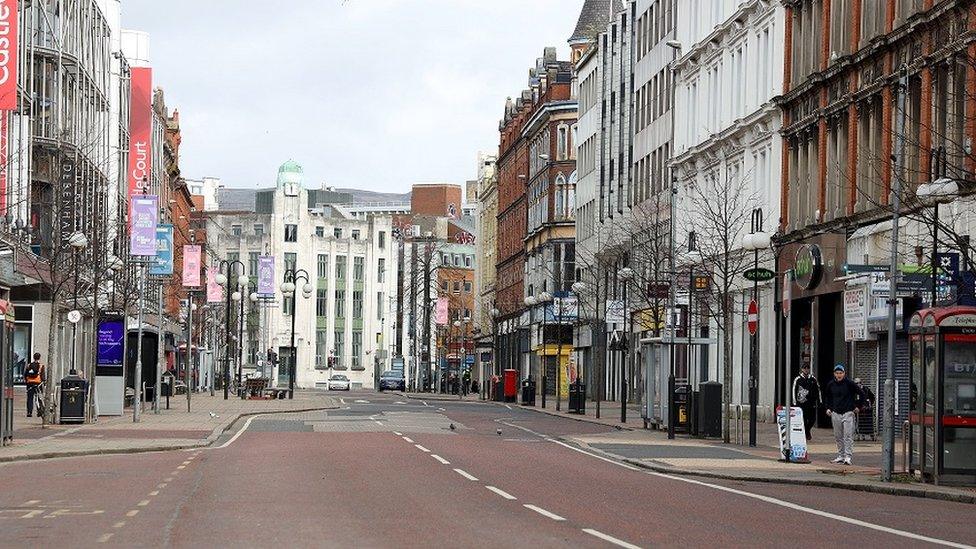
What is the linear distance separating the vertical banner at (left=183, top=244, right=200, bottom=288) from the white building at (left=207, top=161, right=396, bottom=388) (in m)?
93.2

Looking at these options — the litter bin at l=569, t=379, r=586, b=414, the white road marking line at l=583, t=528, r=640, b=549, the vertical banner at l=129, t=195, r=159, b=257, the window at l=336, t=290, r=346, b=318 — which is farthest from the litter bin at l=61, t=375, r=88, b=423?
the window at l=336, t=290, r=346, b=318

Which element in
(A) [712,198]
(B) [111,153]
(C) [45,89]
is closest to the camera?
(A) [712,198]

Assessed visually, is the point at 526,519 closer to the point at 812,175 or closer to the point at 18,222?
the point at 812,175

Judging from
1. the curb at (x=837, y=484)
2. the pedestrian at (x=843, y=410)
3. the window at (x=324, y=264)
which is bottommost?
the curb at (x=837, y=484)

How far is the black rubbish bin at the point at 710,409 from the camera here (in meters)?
43.2

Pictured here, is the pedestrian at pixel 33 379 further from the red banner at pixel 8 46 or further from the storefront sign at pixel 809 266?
the storefront sign at pixel 809 266

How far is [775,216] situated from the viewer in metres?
Result: 56.3

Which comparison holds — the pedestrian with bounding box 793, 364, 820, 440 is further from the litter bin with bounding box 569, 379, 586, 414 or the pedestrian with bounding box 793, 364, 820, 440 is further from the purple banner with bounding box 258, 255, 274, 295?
the purple banner with bounding box 258, 255, 274, 295

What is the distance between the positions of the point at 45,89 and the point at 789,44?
2925 centimetres

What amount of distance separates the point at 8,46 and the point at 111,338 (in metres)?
Result: 9.09

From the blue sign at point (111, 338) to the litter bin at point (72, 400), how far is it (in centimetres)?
354

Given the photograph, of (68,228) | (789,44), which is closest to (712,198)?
(789,44)

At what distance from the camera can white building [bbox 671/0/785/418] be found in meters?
57.1

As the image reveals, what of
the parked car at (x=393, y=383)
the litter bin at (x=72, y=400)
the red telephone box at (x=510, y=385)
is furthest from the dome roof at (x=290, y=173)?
the litter bin at (x=72, y=400)
